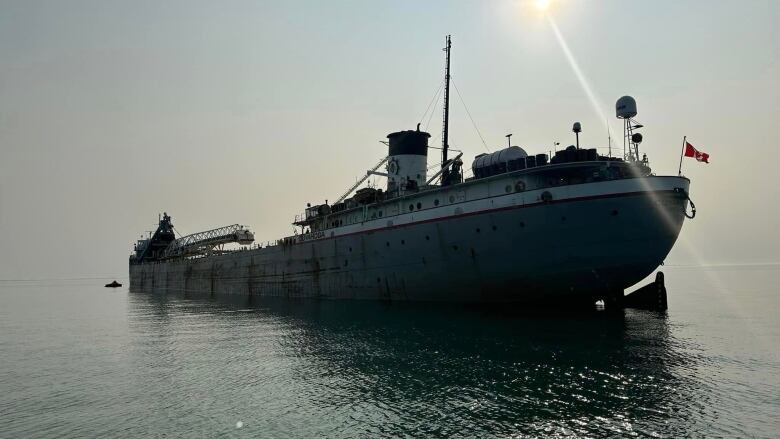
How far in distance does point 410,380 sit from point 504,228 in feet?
52.0

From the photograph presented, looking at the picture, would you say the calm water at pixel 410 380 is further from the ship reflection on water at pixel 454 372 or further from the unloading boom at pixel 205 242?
the unloading boom at pixel 205 242

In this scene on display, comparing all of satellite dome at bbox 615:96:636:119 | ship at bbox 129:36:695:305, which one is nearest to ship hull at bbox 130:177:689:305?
ship at bbox 129:36:695:305

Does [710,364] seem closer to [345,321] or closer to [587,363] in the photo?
[587,363]

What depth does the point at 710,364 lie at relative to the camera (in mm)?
17578

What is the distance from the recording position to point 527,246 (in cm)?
2891

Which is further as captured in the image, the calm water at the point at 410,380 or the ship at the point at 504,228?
the ship at the point at 504,228

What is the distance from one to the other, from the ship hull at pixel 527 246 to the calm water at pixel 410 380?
254 cm

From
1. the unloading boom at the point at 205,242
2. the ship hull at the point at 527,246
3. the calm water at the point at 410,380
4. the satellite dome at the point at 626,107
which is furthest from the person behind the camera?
the unloading boom at the point at 205,242

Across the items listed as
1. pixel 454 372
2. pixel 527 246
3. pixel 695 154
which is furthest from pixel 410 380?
pixel 695 154

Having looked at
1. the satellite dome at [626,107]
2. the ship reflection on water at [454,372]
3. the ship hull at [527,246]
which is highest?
the satellite dome at [626,107]

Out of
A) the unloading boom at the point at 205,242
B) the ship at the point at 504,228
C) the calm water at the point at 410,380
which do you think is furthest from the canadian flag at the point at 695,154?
the unloading boom at the point at 205,242

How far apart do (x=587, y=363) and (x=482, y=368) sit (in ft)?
13.4

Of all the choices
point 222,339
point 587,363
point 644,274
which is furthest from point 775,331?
point 222,339

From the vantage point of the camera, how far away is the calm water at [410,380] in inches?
472
